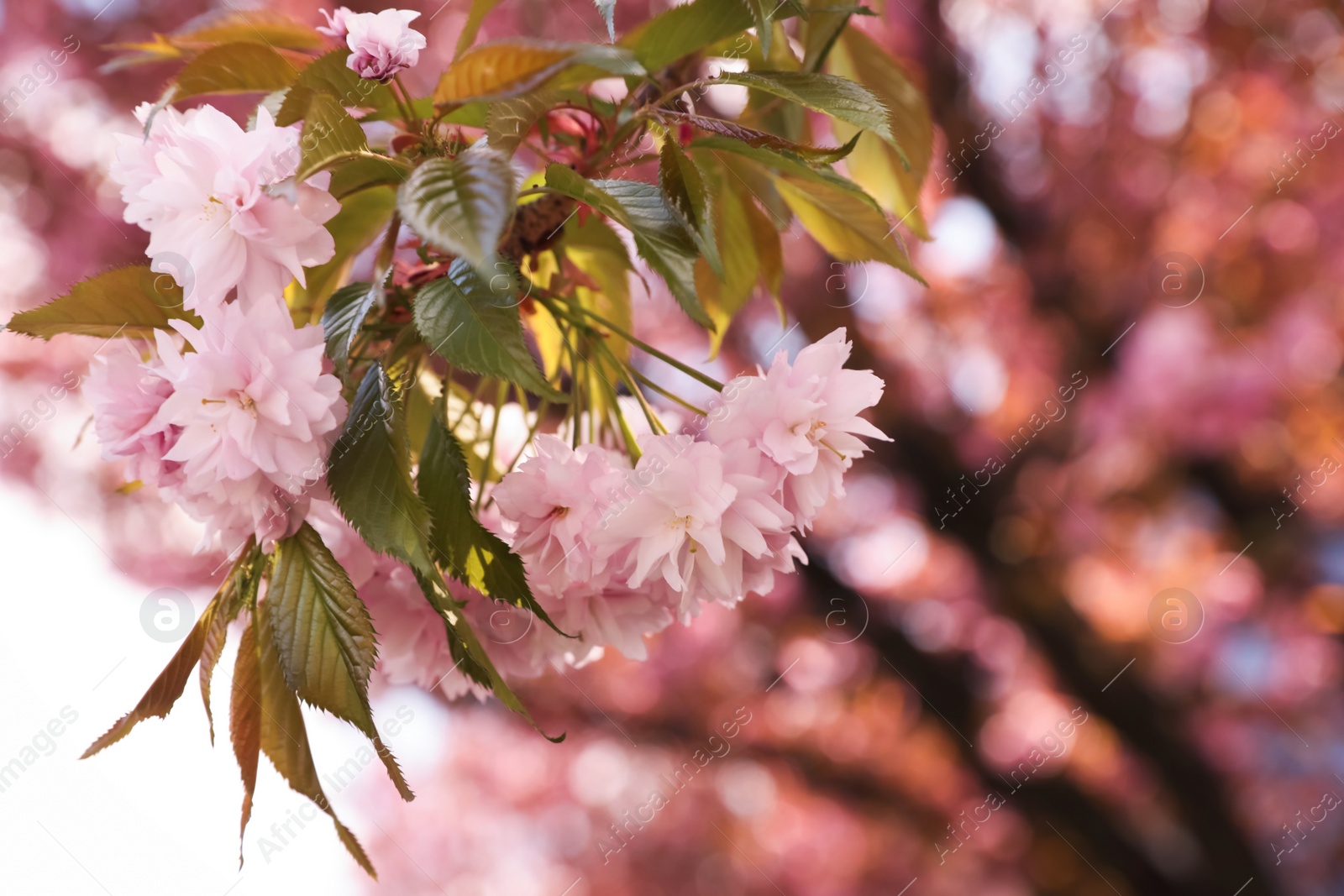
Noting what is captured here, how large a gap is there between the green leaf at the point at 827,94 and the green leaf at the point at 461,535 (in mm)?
227

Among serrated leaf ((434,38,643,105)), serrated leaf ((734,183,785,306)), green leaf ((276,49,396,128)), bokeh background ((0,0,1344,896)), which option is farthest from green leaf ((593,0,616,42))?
bokeh background ((0,0,1344,896))

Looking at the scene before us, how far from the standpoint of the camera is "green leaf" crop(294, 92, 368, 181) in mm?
360

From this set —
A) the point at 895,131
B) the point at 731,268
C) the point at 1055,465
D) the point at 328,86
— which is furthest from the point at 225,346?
the point at 1055,465

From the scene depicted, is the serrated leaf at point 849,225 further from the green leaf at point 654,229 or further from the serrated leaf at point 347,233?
the serrated leaf at point 347,233

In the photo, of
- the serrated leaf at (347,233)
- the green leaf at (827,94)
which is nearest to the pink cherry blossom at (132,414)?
the serrated leaf at (347,233)

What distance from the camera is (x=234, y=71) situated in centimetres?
45

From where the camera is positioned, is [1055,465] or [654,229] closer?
[654,229]

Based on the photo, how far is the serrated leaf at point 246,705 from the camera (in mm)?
458

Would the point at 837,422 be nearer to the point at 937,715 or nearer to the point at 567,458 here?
the point at 567,458

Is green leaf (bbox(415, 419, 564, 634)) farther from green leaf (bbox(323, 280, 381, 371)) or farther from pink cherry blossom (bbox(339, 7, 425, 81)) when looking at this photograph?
pink cherry blossom (bbox(339, 7, 425, 81))

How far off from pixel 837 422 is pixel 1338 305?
277cm

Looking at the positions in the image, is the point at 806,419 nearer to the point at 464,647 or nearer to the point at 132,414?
the point at 464,647

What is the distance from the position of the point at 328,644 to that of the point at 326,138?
0.76ft

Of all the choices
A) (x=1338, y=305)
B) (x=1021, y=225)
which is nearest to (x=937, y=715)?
(x=1021, y=225)
